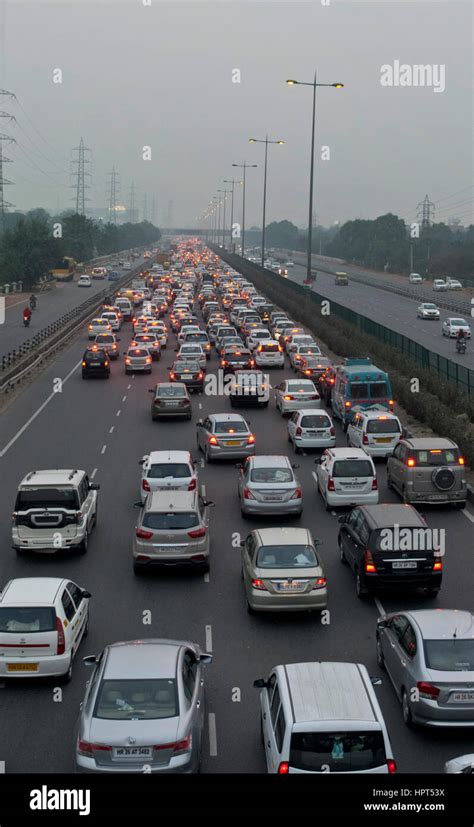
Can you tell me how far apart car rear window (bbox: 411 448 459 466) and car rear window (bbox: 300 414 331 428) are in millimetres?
6294

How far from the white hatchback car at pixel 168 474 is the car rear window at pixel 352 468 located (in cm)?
320

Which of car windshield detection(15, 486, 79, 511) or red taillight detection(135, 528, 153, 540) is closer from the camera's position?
red taillight detection(135, 528, 153, 540)

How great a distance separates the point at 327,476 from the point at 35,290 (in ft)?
299

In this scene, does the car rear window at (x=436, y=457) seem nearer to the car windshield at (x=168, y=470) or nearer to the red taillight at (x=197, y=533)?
the car windshield at (x=168, y=470)

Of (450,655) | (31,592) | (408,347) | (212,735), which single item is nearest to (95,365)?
(408,347)

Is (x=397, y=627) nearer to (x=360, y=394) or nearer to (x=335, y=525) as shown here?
(x=335, y=525)

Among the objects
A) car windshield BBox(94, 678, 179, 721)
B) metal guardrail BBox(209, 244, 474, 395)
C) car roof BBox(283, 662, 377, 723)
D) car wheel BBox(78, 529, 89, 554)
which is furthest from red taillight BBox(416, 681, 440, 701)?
metal guardrail BBox(209, 244, 474, 395)

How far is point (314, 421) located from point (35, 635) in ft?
56.9

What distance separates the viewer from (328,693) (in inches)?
429

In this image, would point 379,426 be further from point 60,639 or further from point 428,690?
point 428,690

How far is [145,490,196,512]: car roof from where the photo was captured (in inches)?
757

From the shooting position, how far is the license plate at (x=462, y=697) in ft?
41.4

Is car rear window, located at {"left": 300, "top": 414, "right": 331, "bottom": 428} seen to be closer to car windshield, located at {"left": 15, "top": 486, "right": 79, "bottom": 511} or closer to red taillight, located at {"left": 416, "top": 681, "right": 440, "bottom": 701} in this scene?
car windshield, located at {"left": 15, "top": 486, "right": 79, "bottom": 511}

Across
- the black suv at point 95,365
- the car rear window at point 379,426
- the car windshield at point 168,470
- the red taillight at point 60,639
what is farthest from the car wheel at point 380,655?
the black suv at point 95,365
